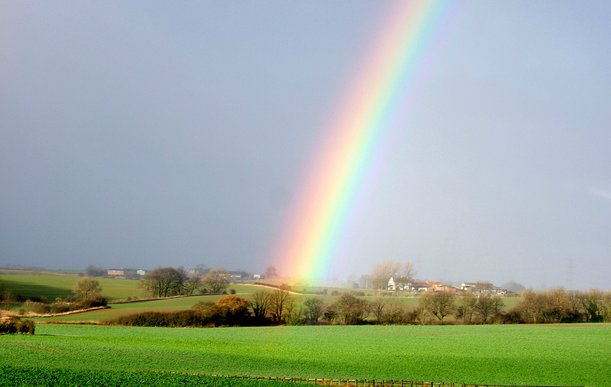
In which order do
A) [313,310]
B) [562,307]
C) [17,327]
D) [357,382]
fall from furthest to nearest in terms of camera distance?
[562,307]
[313,310]
[17,327]
[357,382]

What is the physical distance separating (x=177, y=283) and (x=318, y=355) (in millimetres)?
67743

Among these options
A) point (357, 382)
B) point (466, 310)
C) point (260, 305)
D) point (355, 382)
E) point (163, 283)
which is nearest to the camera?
point (357, 382)

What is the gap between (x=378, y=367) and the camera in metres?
38.4

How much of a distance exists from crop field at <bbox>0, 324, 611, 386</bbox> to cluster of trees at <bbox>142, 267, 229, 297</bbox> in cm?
4053

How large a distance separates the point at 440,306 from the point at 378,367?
173ft

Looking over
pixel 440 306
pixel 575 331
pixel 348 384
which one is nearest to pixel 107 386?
pixel 348 384

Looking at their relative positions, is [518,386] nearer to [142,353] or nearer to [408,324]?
[142,353]

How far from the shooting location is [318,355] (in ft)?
A: 146

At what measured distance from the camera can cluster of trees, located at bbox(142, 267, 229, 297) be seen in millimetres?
106875

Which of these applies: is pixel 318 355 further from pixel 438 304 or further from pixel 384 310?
pixel 438 304

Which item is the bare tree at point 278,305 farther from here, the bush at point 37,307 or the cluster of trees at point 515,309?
the bush at point 37,307

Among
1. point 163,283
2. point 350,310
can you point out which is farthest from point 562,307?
point 163,283

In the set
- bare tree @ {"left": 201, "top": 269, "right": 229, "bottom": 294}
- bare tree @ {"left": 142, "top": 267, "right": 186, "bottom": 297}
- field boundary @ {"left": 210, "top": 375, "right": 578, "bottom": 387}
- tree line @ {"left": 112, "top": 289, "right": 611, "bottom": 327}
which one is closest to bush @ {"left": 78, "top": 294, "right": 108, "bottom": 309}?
tree line @ {"left": 112, "top": 289, "right": 611, "bottom": 327}

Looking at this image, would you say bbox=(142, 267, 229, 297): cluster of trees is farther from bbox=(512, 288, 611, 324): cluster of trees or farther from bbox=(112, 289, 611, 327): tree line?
bbox=(512, 288, 611, 324): cluster of trees
